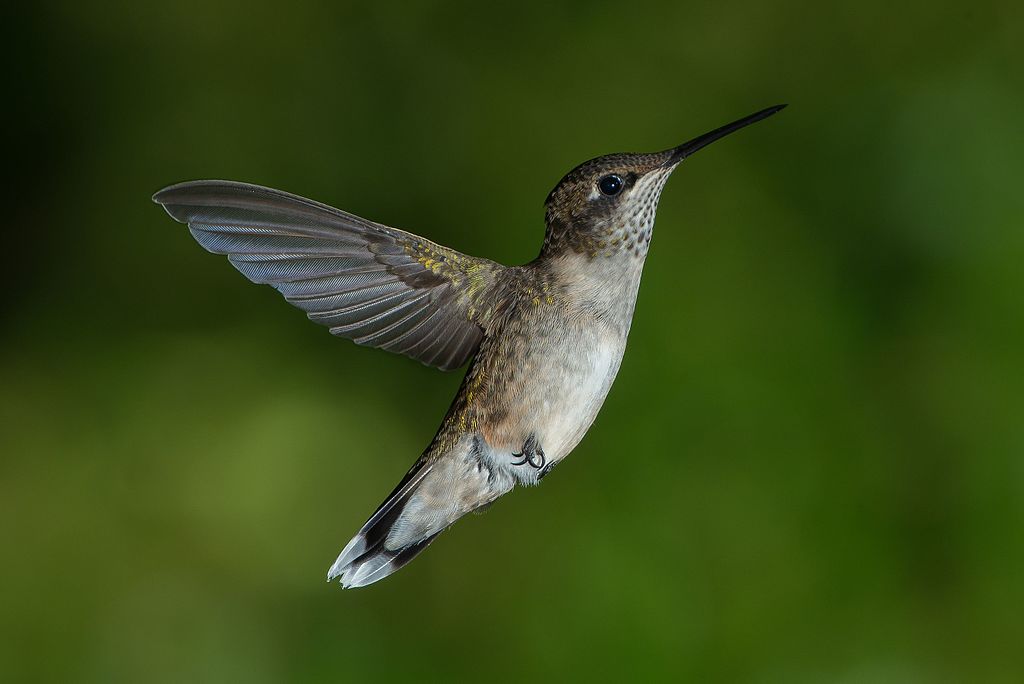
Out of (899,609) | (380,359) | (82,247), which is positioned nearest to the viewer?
(899,609)

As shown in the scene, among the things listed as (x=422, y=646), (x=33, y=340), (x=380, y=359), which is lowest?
(x=422, y=646)

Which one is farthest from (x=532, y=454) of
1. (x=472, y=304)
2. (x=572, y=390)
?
(x=472, y=304)

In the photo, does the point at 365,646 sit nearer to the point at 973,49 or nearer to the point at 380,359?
the point at 380,359

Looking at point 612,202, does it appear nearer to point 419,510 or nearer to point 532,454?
point 532,454

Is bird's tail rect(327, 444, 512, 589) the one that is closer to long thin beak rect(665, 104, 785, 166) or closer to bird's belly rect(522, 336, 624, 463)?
bird's belly rect(522, 336, 624, 463)

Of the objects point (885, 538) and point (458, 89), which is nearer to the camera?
point (885, 538)

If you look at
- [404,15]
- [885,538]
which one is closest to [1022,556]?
[885,538]

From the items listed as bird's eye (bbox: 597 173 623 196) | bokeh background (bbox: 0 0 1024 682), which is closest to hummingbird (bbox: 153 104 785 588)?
bird's eye (bbox: 597 173 623 196)
